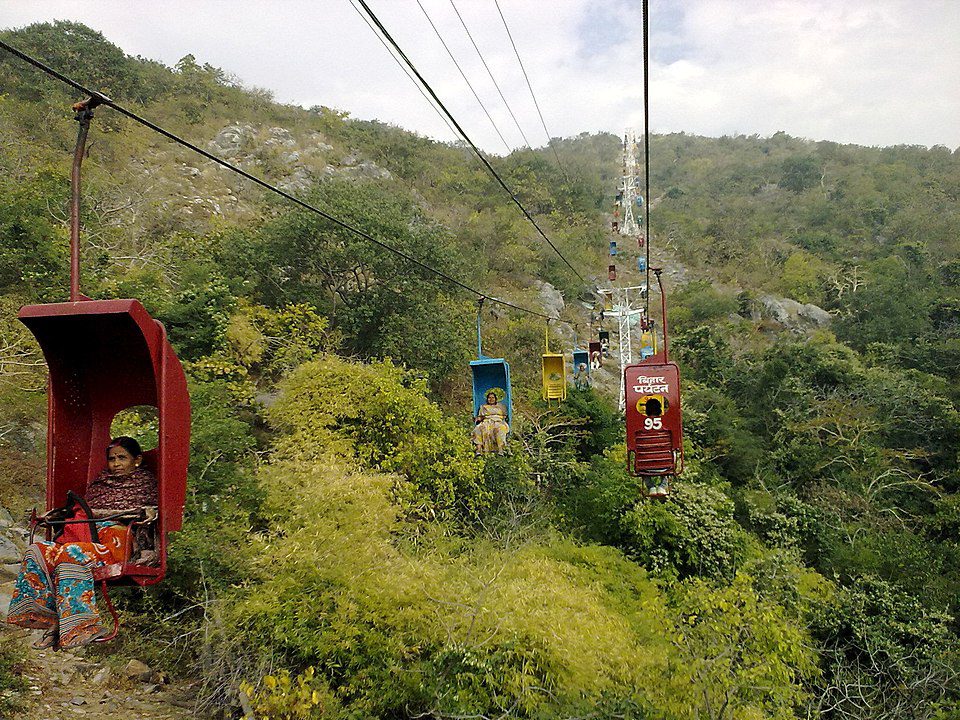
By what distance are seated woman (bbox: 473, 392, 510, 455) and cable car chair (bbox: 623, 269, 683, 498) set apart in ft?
10.9

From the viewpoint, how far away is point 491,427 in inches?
478

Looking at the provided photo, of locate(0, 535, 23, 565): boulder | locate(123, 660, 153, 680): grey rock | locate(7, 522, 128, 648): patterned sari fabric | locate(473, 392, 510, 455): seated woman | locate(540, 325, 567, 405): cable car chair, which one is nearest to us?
locate(7, 522, 128, 648): patterned sari fabric

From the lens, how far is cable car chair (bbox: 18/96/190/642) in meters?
3.49

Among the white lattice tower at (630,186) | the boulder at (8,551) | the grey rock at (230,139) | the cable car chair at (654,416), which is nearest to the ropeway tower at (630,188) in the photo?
the white lattice tower at (630,186)

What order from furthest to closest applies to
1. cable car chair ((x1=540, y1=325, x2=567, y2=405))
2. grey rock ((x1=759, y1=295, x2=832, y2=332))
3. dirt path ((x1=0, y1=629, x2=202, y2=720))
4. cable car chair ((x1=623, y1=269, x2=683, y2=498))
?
1. grey rock ((x1=759, y1=295, x2=832, y2=332))
2. cable car chair ((x1=540, y1=325, x2=567, y2=405))
3. cable car chair ((x1=623, y1=269, x2=683, y2=498))
4. dirt path ((x1=0, y1=629, x2=202, y2=720))

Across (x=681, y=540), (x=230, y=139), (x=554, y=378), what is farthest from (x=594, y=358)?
(x=230, y=139)

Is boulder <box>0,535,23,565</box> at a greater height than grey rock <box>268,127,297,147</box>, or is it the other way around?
grey rock <box>268,127,297,147</box>

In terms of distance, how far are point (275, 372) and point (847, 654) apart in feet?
43.9

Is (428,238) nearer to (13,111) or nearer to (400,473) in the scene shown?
(400,473)

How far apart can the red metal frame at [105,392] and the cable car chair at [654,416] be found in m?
6.12

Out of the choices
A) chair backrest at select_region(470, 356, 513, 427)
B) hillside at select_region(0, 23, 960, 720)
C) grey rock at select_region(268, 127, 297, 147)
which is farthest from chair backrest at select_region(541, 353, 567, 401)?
grey rock at select_region(268, 127, 297, 147)

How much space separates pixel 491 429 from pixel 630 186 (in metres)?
29.8

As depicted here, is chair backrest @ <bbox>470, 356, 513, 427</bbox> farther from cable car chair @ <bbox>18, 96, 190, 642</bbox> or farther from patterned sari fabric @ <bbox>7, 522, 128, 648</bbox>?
patterned sari fabric @ <bbox>7, 522, 128, 648</bbox>

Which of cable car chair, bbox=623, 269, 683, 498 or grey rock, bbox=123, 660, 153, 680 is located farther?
cable car chair, bbox=623, 269, 683, 498
